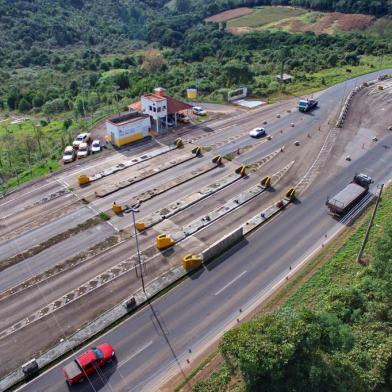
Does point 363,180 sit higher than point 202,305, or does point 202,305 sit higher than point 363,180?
point 363,180

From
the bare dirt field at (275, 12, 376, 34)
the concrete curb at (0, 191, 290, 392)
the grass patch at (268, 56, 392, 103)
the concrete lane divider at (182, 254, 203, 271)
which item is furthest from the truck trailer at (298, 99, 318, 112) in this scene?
the bare dirt field at (275, 12, 376, 34)

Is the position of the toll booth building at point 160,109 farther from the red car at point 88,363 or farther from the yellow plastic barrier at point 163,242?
the red car at point 88,363

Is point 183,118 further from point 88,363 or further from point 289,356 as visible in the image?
point 289,356

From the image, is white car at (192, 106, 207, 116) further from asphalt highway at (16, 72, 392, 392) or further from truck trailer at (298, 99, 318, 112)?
asphalt highway at (16, 72, 392, 392)

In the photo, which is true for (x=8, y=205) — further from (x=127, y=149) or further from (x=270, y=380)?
(x=270, y=380)

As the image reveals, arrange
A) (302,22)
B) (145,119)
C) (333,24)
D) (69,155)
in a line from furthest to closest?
(302,22), (333,24), (145,119), (69,155)

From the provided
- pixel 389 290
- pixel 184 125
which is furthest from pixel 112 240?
pixel 184 125

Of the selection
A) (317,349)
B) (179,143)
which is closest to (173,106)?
(179,143)
